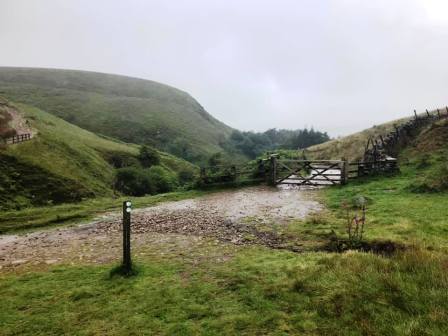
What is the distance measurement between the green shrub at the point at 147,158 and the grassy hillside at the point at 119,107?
1168 inches

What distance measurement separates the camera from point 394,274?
6.77 meters

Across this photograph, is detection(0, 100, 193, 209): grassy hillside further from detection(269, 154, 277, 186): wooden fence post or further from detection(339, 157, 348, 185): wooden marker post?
detection(339, 157, 348, 185): wooden marker post

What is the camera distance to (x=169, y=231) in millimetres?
13695

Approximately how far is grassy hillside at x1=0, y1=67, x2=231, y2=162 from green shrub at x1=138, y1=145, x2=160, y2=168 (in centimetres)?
2966

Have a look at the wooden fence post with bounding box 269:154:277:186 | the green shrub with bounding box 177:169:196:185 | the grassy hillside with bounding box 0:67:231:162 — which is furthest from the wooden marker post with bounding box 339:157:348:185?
the grassy hillside with bounding box 0:67:231:162

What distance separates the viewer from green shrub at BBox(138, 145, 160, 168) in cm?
6101

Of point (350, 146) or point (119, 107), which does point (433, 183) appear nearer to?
point (350, 146)

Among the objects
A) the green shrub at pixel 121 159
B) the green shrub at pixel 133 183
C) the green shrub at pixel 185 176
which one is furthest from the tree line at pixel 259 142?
the green shrub at pixel 133 183

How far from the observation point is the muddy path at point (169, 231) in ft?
37.0

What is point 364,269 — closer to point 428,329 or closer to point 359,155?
point 428,329

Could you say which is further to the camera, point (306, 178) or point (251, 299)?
point (306, 178)

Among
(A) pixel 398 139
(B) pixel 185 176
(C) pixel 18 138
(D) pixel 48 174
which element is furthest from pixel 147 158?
(A) pixel 398 139

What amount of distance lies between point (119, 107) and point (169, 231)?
107m

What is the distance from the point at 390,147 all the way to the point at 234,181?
14436mm
